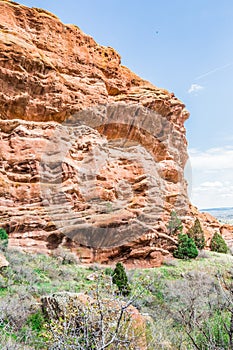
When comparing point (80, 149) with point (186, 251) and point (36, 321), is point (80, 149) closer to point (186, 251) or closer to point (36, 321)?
point (186, 251)

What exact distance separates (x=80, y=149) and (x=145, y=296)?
13222 millimetres

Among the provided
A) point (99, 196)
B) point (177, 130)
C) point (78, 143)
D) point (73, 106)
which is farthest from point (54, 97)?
point (177, 130)

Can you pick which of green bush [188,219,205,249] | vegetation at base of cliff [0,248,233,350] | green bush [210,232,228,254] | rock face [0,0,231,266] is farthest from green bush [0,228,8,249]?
green bush [210,232,228,254]

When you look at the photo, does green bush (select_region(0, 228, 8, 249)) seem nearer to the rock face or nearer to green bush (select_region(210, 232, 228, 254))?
the rock face

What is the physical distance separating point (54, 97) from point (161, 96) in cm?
1164

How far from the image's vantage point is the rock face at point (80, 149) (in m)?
15.9

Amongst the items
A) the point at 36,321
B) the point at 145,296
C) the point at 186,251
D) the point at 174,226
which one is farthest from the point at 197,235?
the point at 36,321

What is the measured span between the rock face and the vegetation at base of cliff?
195 centimetres

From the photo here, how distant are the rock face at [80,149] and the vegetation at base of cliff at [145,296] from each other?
1.95 m

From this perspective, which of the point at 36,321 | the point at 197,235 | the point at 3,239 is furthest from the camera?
the point at 197,235

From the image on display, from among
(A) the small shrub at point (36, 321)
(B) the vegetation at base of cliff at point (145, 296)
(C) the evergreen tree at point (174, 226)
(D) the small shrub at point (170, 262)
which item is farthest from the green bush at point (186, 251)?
(A) the small shrub at point (36, 321)

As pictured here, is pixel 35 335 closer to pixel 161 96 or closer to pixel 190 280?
pixel 190 280

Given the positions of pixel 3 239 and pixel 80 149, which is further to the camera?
pixel 80 149

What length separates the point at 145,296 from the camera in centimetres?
1011
